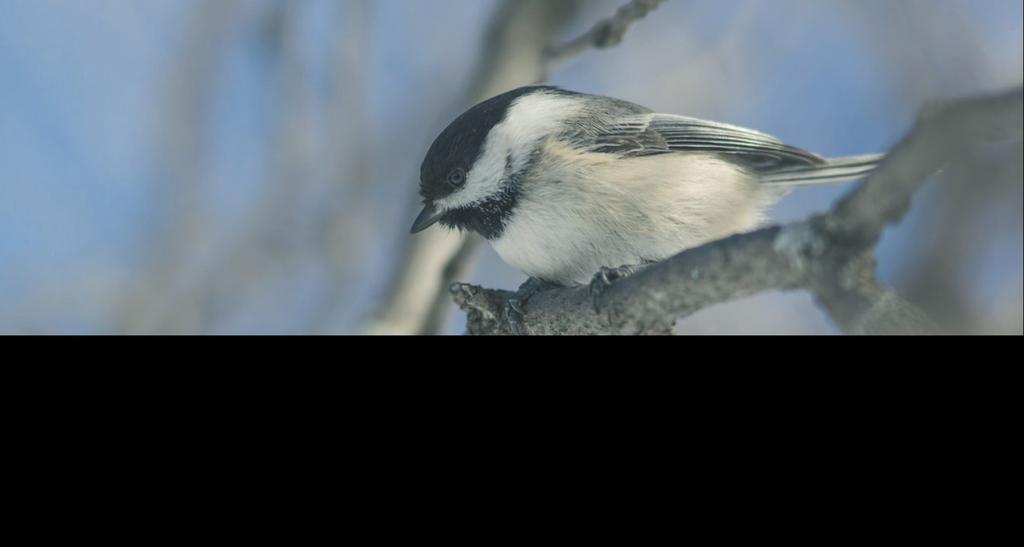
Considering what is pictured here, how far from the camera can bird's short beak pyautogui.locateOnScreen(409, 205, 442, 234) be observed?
1.80 metres

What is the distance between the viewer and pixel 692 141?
1829 millimetres

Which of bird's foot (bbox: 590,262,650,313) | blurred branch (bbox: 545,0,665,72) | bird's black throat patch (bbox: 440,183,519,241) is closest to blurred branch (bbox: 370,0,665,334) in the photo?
blurred branch (bbox: 545,0,665,72)

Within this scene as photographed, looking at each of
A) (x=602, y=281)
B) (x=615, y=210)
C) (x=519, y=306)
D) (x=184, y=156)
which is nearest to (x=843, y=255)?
(x=602, y=281)

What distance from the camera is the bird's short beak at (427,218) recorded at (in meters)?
1.80

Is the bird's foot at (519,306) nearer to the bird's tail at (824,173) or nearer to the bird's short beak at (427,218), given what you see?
the bird's short beak at (427,218)

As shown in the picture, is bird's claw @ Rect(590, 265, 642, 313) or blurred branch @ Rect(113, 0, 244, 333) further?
blurred branch @ Rect(113, 0, 244, 333)

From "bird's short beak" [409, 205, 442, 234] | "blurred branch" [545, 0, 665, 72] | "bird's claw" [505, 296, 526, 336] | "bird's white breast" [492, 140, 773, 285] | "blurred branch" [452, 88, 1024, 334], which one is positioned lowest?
"blurred branch" [452, 88, 1024, 334]

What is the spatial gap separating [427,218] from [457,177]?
0.11m

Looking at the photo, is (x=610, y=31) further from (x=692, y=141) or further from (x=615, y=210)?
(x=615, y=210)

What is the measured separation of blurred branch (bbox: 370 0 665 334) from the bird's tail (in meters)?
0.57

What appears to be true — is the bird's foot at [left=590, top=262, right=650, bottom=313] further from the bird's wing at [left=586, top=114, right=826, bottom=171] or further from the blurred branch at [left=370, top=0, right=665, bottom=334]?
the blurred branch at [left=370, top=0, right=665, bottom=334]
